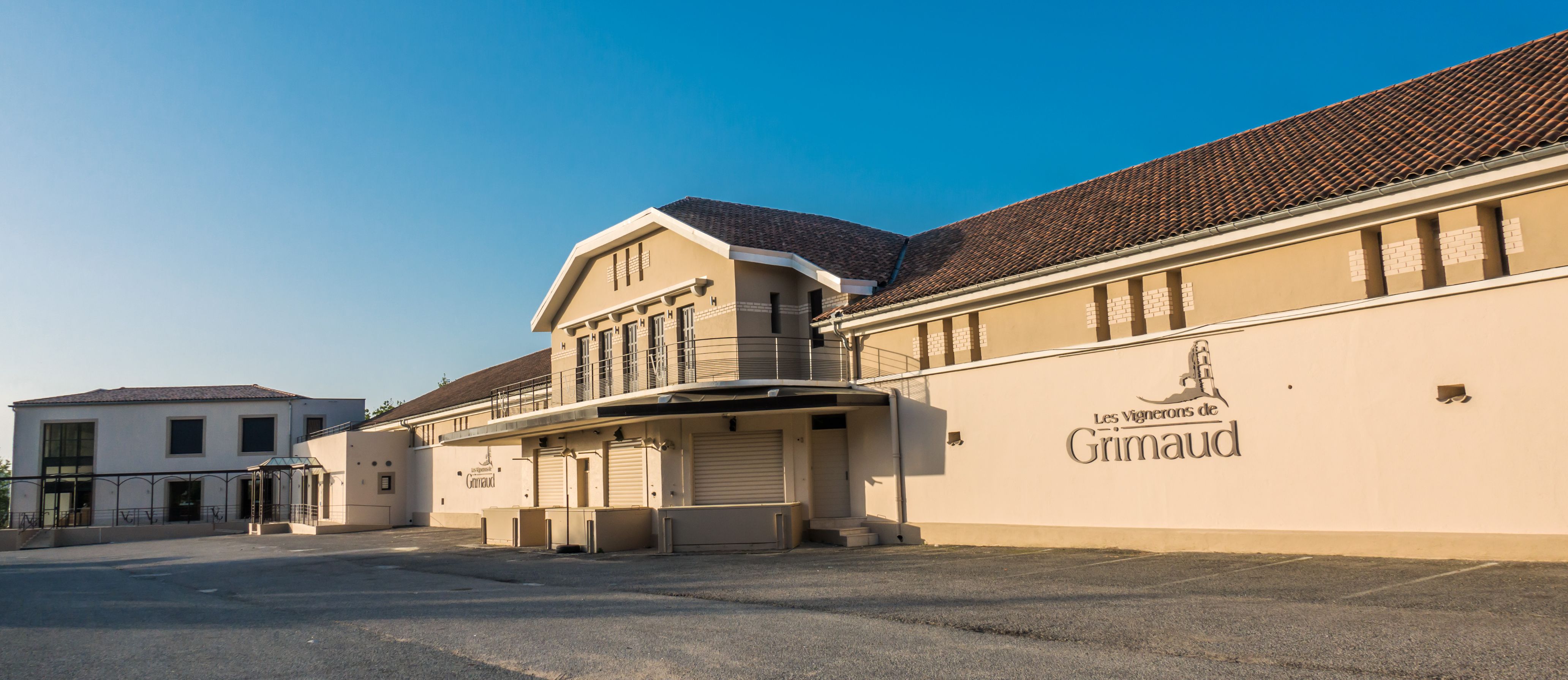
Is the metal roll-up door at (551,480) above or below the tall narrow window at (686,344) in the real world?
below

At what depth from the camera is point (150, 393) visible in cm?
5203

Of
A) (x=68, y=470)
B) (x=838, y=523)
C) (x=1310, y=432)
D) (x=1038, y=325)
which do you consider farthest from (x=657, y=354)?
(x=68, y=470)

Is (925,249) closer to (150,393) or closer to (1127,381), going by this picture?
(1127,381)

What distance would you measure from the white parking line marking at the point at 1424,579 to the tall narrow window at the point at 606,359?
18.8 meters

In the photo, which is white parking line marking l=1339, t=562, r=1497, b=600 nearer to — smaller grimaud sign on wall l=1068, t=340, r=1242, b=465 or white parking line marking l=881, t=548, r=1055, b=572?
smaller grimaud sign on wall l=1068, t=340, r=1242, b=465

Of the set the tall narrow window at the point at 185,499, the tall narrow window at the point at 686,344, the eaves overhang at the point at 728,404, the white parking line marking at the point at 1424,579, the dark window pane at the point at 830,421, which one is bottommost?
the white parking line marking at the point at 1424,579

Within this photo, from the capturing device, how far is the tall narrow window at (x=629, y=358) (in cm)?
2498

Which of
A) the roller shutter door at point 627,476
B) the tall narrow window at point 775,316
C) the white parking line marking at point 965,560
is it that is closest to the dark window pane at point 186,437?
the roller shutter door at point 627,476

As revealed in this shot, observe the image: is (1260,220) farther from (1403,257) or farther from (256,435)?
(256,435)

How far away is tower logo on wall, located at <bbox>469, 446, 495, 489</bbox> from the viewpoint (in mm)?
33250

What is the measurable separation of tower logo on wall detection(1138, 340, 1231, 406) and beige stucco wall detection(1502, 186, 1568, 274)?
3854 millimetres

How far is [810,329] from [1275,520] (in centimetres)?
1108

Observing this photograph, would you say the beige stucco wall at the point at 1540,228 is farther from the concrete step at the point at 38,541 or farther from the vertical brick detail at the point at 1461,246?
the concrete step at the point at 38,541

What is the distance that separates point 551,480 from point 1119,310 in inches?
671
